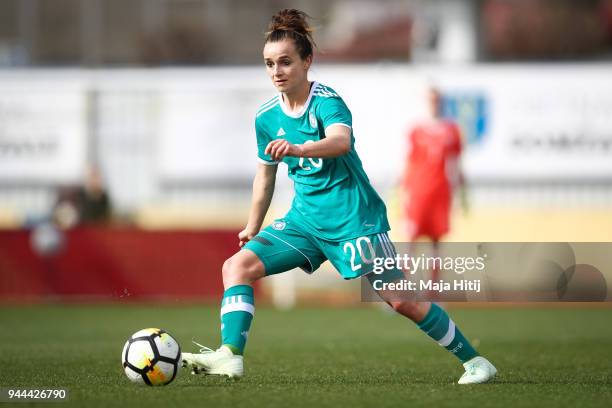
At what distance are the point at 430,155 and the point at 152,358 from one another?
811 cm

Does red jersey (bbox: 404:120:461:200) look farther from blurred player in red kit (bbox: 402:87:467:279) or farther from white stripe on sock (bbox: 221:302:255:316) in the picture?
white stripe on sock (bbox: 221:302:255:316)

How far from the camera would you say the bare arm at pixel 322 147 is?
6684 mm

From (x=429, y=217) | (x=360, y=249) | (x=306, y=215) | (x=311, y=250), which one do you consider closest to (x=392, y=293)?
(x=360, y=249)

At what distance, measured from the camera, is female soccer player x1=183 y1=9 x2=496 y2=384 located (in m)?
7.31

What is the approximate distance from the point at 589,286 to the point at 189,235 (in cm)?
693

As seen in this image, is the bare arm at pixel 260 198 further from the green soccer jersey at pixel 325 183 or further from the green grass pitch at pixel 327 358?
the green grass pitch at pixel 327 358

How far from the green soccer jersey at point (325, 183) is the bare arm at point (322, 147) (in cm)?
20

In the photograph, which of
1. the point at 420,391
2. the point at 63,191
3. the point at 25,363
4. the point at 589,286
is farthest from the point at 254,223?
the point at 63,191

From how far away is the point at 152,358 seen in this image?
7281mm

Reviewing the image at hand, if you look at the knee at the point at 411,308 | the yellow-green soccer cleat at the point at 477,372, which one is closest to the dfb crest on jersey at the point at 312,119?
the knee at the point at 411,308

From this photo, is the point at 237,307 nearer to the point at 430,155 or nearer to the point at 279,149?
the point at 279,149

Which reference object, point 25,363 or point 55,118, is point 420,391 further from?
point 55,118

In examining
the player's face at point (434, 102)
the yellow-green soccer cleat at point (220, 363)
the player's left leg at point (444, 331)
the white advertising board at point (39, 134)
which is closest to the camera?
the yellow-green soccer cleat at point (220, 363)

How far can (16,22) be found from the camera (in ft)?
128
